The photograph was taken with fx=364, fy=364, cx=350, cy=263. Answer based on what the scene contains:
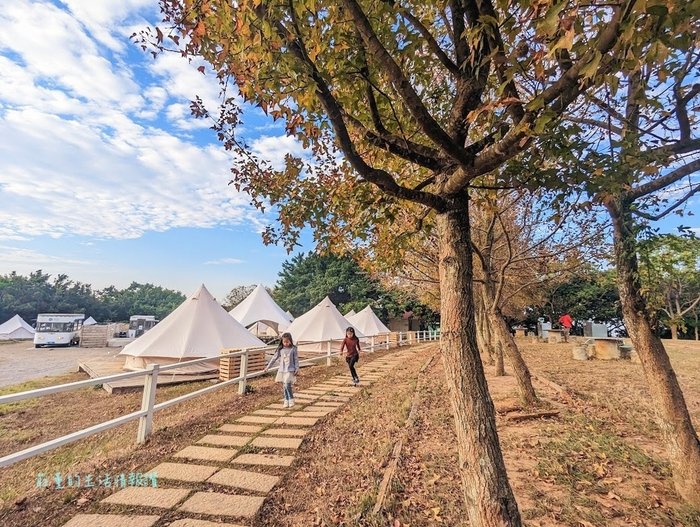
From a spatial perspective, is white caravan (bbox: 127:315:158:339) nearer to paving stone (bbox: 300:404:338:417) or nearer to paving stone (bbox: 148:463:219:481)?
paving stone (bbox: 300:404:338:417)

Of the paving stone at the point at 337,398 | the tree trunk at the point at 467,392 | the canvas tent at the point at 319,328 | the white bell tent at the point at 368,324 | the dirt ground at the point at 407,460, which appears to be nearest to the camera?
the tree trunk at the point at 467,392

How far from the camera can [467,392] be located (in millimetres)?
3199

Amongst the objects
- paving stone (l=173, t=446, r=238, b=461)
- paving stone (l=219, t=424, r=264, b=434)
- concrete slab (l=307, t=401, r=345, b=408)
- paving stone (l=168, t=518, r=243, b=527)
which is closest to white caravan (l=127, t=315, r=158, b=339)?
concrete slab (l=307, t=401, r=345, b=408)

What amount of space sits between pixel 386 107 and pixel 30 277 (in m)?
80.0

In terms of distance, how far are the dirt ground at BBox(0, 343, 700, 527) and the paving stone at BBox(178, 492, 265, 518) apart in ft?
0.47

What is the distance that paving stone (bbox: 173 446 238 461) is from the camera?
510 centimetres

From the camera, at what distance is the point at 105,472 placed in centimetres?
465

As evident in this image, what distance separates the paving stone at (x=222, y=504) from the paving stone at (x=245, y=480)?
243 millimetres

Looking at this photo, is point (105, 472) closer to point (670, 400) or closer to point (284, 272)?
point (670, 400)

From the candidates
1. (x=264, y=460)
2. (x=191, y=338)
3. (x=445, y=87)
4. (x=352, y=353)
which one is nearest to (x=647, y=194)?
(x=445, y=87)

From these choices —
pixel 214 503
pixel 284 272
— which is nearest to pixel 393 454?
pixel 214 503

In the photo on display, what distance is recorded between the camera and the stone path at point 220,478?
3.60 m

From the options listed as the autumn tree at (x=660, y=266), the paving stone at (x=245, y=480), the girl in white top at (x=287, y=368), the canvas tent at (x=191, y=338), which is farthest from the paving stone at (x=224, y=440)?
the canvas tent at (x=191, y=338)

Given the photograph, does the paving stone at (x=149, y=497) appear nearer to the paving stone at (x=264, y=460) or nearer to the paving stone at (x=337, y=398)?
the paving stone at (x=264, y=460)
